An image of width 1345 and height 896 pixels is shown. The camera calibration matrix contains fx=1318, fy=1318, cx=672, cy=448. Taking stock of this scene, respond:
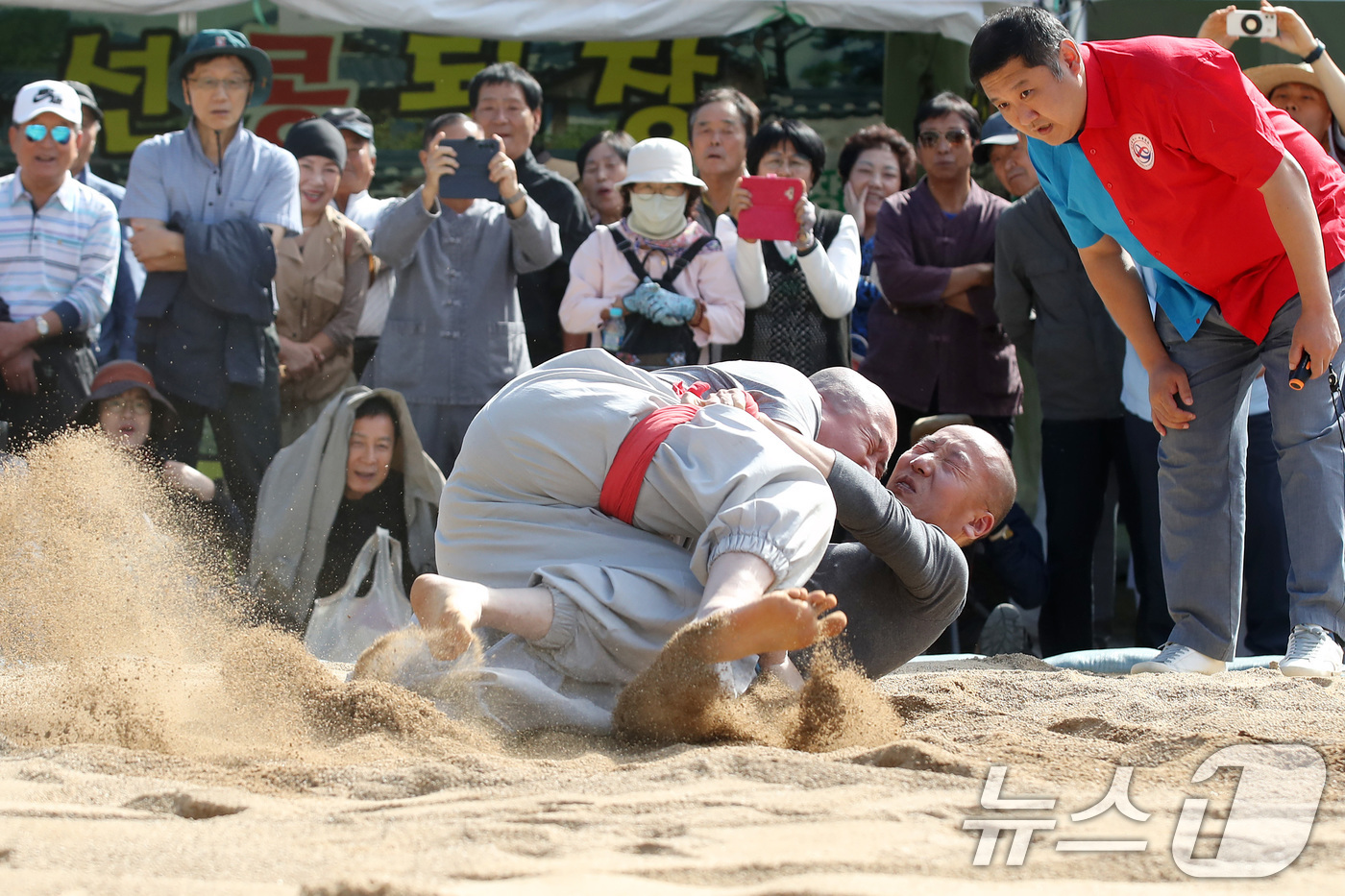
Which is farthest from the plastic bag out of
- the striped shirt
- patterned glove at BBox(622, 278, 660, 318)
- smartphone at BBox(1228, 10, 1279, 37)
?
smartphone at BBox(1228, 10, 1279, 37)

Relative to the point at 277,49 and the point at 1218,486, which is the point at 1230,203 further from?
the point at 277,49

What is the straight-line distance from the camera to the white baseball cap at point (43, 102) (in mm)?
5113

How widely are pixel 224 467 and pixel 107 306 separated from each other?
79 centimetres

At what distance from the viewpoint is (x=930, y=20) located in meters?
5.72

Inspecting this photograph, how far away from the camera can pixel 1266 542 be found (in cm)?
427

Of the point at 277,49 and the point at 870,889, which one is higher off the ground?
the point at 277,49

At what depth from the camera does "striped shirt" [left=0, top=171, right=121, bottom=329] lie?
16.2ft

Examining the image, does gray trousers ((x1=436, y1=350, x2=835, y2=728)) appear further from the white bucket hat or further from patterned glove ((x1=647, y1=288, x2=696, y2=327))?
the white bucket hat

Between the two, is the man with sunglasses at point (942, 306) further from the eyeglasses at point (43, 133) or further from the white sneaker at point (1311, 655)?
the eyeglasses at point (43, 133)

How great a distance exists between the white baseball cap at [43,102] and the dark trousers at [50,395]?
36.8 inches

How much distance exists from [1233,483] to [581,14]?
3.70 metres

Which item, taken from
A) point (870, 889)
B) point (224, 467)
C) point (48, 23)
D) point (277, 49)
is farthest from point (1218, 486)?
point (48, 23)

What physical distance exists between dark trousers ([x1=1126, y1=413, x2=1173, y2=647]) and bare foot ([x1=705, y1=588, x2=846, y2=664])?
8.77ft

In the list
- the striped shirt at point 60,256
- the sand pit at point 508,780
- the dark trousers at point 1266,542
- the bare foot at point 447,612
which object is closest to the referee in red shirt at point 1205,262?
the sand pit at point 508,780
